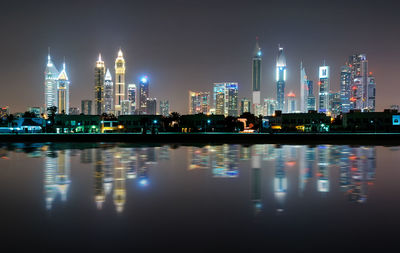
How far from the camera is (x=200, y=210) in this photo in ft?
51.0

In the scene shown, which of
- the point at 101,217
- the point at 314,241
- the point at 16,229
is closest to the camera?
the point at 314,241

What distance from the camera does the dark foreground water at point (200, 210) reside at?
11312 mm

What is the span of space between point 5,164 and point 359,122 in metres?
113

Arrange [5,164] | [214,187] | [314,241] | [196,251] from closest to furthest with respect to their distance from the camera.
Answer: [196,251], [314,241], [214,187], [5,164]

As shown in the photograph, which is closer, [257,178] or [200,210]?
[200,210]

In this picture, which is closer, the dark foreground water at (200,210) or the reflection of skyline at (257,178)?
the dark foreground water at (200,210)

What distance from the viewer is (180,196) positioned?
18.8 meters

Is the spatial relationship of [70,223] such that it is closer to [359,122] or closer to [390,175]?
[390,175]

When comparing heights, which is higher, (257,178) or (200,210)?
(257,178)

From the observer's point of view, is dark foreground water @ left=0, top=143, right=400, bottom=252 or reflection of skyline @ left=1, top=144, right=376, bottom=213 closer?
dark foreground water @ left=0, top=143, right=400, bottom=252

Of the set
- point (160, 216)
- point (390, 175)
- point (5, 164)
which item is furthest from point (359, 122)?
point (160, 216)

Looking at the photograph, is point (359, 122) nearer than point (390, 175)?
No

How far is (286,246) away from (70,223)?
7.55m

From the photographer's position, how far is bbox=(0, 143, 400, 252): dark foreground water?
1131 cm
